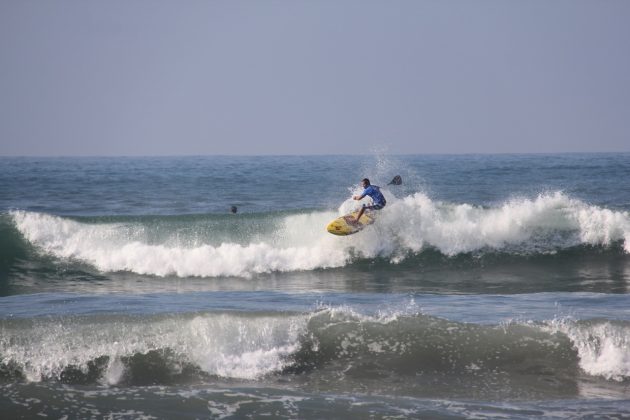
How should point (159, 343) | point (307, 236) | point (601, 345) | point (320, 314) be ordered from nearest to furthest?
point (601, 345) < point (159, 343) < point (320, 314) < point (307, 236)

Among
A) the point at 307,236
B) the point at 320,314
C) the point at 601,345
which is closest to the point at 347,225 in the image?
the point at 307,236

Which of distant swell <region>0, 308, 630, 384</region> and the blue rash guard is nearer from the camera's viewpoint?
distant swell <region>0, 308, 630, 384</region>

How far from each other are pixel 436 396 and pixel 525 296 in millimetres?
5768

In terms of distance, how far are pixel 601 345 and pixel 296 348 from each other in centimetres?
423

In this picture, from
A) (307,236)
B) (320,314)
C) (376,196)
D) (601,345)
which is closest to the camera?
(601,345)

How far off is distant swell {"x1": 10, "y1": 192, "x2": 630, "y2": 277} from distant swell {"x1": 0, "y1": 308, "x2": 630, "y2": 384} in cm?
731

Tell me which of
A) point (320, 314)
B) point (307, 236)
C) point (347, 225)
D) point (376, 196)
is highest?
point (376, 196)

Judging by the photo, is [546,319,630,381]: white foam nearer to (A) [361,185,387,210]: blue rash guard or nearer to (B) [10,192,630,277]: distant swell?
(A) [361,185,387,210]: blue rash guard

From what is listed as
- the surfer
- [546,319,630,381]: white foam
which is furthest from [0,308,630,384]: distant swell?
the surfer

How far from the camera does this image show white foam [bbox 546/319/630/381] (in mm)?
10359

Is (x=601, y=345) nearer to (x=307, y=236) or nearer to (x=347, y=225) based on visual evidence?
(x=347, y=225)

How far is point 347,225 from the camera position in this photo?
19.2 metres

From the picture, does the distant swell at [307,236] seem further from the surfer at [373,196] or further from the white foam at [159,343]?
the white foam at [159,343]

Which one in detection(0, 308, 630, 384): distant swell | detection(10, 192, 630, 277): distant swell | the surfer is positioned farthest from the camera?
detection(10, 192, 630, 277): distant swell
